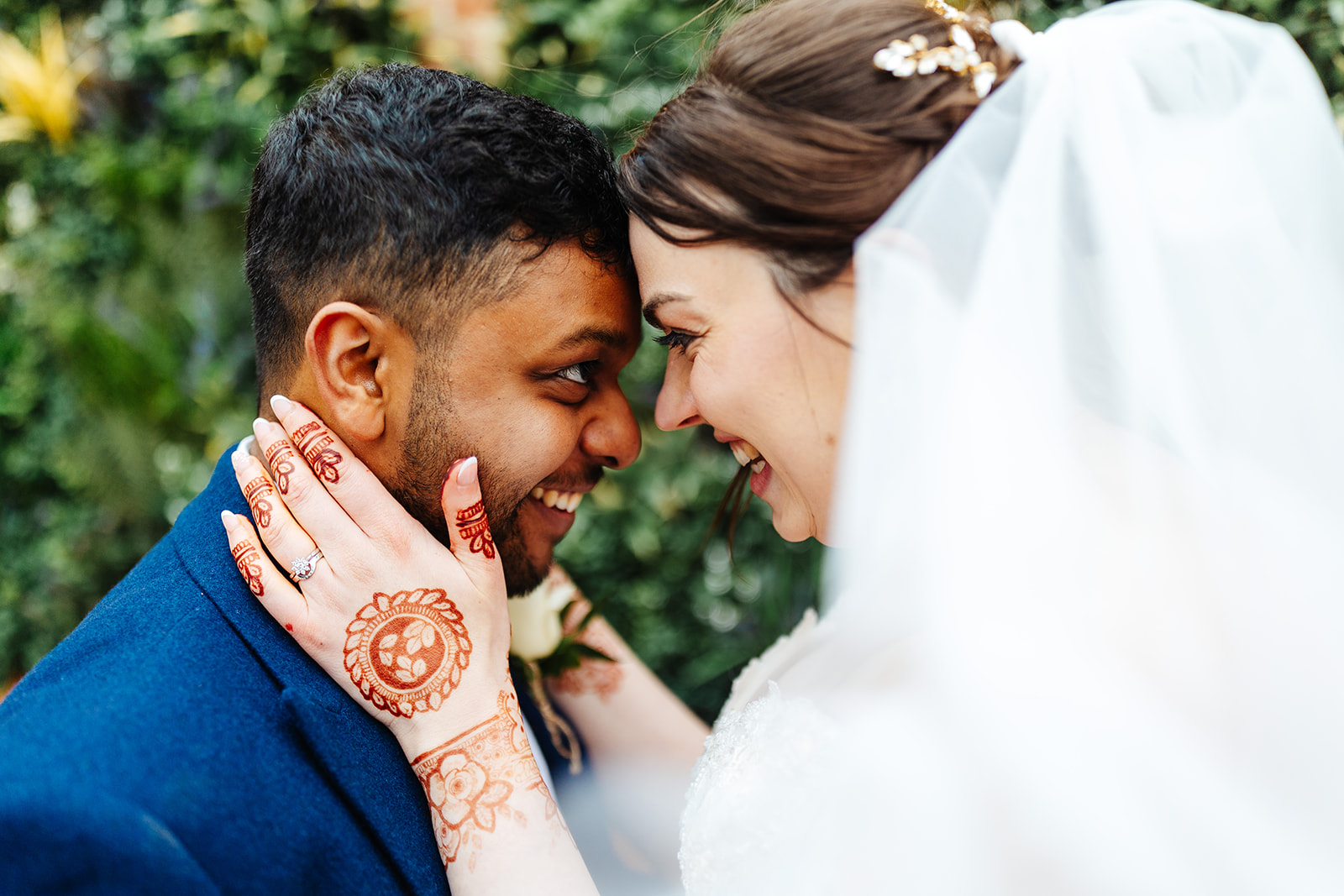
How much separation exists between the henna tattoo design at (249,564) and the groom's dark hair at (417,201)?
0.47 m

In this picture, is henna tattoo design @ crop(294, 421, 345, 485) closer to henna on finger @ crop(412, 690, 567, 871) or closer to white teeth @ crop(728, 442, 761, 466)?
henna on finger @ crop(412, 690, 567, 871)

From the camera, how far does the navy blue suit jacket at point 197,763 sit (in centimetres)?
135

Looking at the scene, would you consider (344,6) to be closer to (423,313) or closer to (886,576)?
(423,313)

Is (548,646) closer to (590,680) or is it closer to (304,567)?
(590,680)

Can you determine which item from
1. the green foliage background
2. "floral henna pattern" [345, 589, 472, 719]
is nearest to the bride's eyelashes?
"floral henna pattern" [345, 589, 472, 719]

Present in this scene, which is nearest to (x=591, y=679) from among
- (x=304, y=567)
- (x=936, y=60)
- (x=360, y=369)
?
(x=304, y=567)

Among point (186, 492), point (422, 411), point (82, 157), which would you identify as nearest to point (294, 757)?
point (422, 411)

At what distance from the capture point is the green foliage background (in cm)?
381

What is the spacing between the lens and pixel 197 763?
57.7 inches

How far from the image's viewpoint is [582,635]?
9.30ft

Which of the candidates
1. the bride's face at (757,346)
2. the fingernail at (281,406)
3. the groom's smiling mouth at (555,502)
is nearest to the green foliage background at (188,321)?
the groom's smiling mouth at (555,502)

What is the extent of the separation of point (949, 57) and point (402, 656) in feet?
5.59

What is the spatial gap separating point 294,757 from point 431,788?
302mm

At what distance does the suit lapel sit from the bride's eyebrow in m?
1.08
